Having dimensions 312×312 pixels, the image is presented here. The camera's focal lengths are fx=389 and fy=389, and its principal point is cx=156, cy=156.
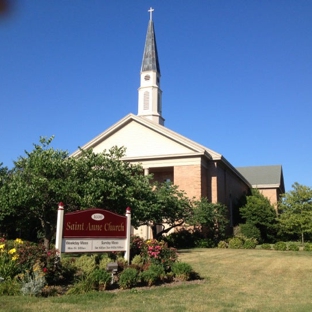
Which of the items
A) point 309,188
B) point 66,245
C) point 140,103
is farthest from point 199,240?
point 66,245

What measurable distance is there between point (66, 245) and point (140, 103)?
35.0 metres

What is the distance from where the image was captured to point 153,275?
10.8 meters

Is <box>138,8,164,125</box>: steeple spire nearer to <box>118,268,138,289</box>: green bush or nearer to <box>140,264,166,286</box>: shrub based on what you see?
<box>140,264,166,286</box>: shrub

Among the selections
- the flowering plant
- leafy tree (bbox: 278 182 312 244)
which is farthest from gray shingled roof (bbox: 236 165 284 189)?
the flowering plant

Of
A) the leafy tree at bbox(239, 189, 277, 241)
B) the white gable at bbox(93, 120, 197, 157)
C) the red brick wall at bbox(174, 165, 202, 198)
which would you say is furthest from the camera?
the leafy tree at bbox(239, 189, 277, 241)

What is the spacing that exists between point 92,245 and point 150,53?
3963 cm

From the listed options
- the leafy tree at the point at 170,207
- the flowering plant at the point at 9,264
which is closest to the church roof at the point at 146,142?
the leafy tree at the point at 170,207

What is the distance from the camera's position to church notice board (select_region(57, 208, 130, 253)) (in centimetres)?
1134

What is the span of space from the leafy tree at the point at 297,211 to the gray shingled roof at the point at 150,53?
21.1 m

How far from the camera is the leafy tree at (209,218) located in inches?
1244

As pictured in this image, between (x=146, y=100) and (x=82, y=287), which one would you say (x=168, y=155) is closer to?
(x=146, y=100)

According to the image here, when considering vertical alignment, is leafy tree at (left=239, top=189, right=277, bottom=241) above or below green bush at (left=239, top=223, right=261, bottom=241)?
above

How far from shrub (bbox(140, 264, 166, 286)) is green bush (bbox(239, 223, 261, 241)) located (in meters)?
26.8

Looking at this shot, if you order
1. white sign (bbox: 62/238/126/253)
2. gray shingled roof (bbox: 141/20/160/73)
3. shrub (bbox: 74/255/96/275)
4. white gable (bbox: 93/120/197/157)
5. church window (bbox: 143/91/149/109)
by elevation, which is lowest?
shrub (bbox: 74/255/96/275)
